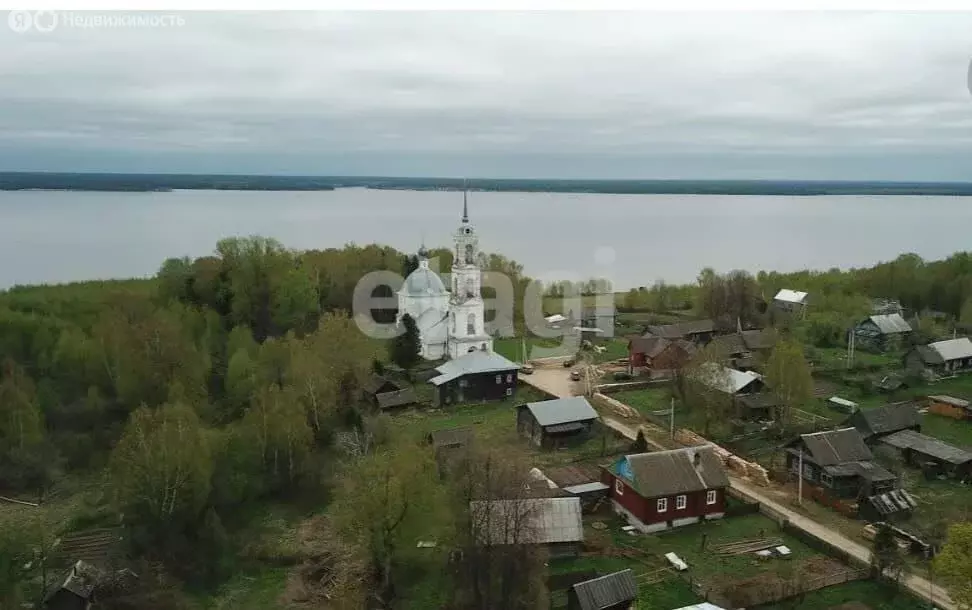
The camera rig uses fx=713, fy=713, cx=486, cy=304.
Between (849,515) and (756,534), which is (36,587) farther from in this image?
(849,515)

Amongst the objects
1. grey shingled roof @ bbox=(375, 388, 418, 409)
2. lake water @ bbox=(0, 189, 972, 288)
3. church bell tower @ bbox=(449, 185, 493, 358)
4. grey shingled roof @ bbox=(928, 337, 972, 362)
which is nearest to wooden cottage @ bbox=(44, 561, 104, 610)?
grey shingled roof @ bbox=(375, 388, 418, 409)

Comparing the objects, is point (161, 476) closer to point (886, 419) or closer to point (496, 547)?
point (496, 547)

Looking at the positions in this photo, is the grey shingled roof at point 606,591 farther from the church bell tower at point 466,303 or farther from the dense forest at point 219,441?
the church bell tower at point 466,303

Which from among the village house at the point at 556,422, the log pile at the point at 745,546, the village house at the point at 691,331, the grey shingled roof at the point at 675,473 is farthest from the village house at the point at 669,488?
the village house at the point at 691,331

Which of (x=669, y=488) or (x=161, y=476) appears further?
(x=669, y=488)

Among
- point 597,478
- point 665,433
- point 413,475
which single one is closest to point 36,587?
point 413,475

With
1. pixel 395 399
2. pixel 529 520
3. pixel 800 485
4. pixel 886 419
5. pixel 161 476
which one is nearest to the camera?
pixel 529 520

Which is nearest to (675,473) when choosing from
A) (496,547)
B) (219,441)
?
(496,547)

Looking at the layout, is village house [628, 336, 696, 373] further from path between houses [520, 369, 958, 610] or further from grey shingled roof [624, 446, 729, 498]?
grey shingled roof [624, 446, 729, 498]
